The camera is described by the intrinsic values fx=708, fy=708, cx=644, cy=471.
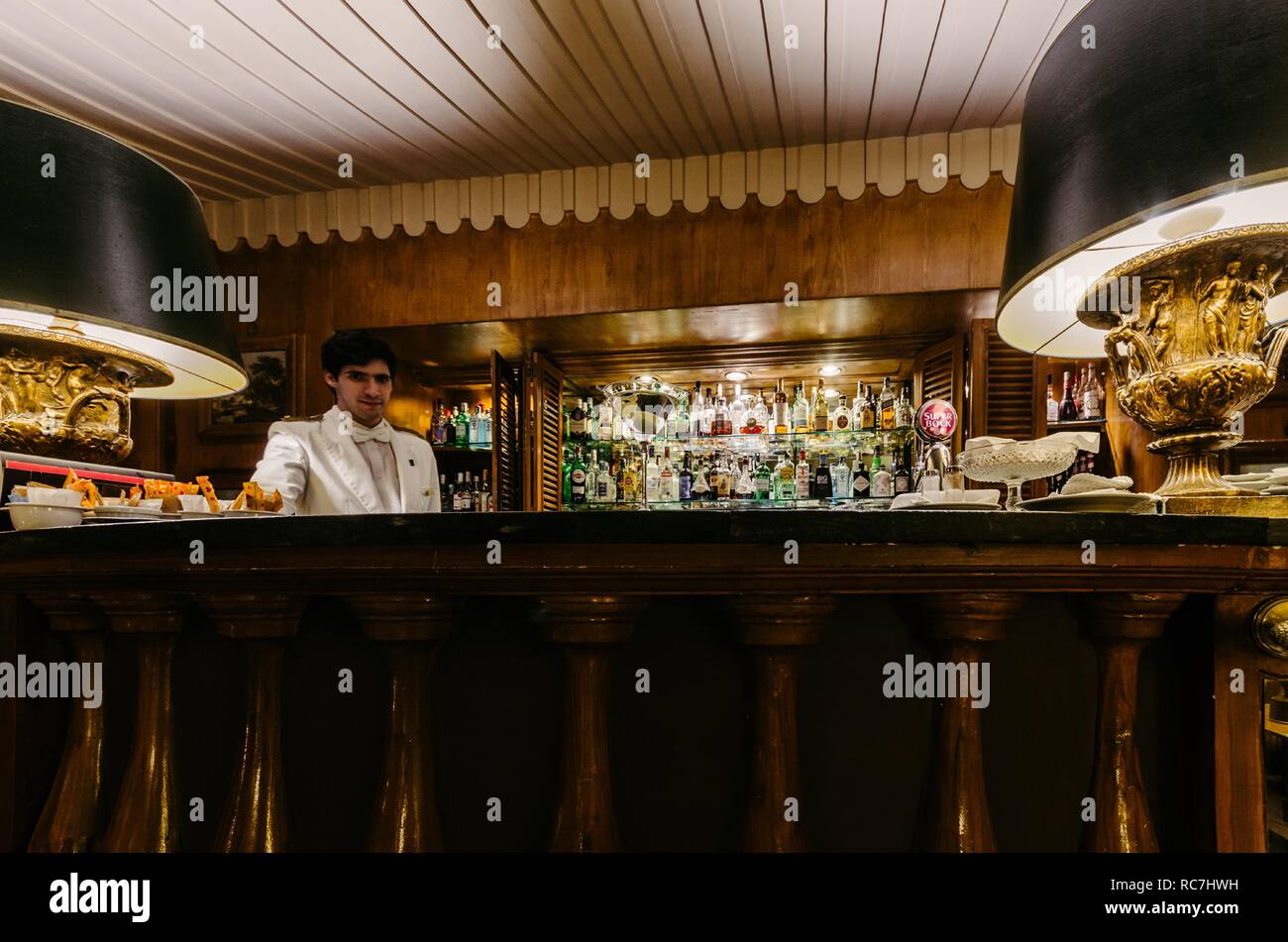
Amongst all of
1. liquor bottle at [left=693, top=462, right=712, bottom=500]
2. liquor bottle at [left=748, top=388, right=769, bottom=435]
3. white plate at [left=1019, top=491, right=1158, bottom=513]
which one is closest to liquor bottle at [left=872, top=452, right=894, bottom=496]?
liquor bottle at [left=748, top=388, right=769, bottom=435]

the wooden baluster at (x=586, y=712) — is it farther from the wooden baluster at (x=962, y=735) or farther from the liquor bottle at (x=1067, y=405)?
the liquor bottle at (x=1067, y=405)

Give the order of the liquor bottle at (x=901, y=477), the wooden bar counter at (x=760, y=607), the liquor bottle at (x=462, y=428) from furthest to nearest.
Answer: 1. the liquor bottle at (x=462, y=428)
2. the liquor bottle at (x=901, y=477)
3. the wooden bar counter at (x=760, y=607)

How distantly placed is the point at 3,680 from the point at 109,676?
0.11m

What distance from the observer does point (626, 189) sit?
3.53m

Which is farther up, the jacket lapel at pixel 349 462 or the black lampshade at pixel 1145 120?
the black lampshade at pixel 1145 120

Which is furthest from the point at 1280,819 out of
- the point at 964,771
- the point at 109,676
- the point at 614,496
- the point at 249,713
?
the point at 614,496

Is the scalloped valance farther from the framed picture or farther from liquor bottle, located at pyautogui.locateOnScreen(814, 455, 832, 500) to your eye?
liquor bottle, located at pyautogui.locateOnScreen(814, 455, 832, 500)

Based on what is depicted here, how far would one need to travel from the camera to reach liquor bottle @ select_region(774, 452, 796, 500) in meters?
4.05

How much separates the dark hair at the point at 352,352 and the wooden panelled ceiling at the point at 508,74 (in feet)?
3.63

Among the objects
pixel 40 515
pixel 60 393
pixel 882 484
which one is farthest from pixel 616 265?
pixel 40 515

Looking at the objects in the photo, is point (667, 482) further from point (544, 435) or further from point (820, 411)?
point (820, 411)

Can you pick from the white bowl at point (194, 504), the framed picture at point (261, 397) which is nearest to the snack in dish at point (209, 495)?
the white bowl at point (194, 504)

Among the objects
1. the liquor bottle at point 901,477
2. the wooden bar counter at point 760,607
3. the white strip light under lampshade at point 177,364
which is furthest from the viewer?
the liquor bottle at point 901,477

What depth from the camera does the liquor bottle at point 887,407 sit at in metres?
3.89
